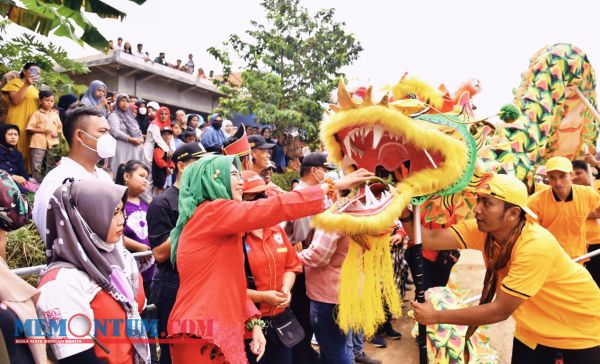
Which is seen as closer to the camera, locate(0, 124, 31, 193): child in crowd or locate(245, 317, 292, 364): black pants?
locate(245, 317, 292, 364): black pants

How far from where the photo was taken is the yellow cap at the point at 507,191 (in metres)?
2.13

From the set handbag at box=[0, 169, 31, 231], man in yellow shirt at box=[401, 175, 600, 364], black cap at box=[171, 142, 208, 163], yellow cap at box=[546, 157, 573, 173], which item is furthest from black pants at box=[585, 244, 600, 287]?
handbag at box=[0, 169, 31, 231]

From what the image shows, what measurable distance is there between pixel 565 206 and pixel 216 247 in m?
3.50

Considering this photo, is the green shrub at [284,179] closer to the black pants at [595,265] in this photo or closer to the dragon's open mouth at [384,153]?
the black pants at [595,265]

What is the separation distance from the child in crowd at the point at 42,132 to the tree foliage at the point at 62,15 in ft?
5.29

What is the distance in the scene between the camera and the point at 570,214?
4000 millimetres

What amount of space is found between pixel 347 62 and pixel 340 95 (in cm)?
1191

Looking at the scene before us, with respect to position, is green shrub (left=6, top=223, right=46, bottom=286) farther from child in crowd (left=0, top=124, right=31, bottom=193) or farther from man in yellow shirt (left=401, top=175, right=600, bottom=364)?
man in yellow shirt (left=401, top=175, right=600, bottom=364)

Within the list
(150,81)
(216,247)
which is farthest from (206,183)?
(150,81)

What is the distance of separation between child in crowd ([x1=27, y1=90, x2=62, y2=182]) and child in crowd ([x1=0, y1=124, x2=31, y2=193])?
607 mm

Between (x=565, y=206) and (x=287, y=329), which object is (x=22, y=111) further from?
(x=565, y=206)

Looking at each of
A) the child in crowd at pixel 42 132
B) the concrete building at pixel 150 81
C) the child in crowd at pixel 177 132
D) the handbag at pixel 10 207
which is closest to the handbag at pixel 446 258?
the handbag at pixel 10 207

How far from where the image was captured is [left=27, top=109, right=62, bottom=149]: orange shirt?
5422 mm

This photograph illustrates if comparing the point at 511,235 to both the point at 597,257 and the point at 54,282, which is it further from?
the point at 597,257
